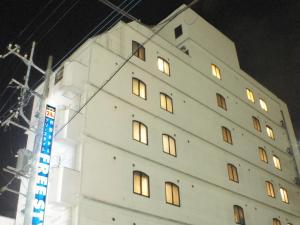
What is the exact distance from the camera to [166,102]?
2434 centimetres

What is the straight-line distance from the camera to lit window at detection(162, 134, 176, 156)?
22.4m

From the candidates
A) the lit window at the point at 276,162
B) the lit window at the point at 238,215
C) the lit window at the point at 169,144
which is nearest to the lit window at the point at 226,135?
the lit window at the point at 238,215

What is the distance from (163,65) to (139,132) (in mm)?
6520

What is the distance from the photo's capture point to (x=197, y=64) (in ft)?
95.5

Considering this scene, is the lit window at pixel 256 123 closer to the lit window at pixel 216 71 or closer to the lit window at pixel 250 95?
the lit window at pixel 250 95

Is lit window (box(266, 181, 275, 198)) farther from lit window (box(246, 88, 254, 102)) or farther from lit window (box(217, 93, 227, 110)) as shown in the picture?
lit window (box(246, 88, 254, 102))

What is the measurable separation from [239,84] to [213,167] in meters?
10.8

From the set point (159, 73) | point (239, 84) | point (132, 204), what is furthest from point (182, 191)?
point (239, 84)

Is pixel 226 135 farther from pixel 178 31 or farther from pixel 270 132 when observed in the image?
pixel 178 31

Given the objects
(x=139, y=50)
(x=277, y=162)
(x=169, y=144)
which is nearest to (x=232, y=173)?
(x=169, y=144)

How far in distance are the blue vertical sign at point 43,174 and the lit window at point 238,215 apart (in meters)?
13.4

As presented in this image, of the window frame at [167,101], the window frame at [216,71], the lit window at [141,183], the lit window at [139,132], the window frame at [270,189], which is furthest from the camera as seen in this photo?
the window frame at [216,71]

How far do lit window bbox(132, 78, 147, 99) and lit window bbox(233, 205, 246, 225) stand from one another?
9.59 meters

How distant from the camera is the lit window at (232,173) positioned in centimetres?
2616
